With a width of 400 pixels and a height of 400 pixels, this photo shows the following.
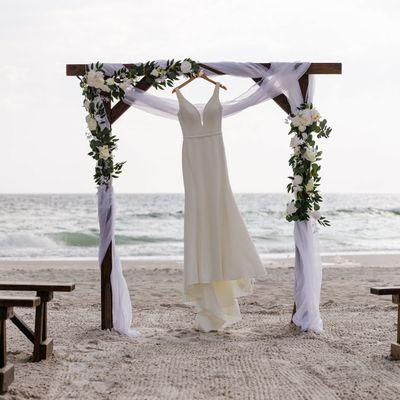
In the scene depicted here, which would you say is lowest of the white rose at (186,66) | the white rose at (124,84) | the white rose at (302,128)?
the white rose at (302,128)

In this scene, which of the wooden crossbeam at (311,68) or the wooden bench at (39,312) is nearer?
the wooden bench at (39,312)

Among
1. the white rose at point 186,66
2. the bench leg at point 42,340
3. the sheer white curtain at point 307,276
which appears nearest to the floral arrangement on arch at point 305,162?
the sheer white curtain at point 307,276

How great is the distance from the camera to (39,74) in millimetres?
21250

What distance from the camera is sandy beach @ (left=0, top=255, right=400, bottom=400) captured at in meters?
4.67

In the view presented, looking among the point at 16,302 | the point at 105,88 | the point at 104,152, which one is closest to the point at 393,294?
the point at 16,302

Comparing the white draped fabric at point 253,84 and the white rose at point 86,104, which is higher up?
the white draped fabric at point 253,84

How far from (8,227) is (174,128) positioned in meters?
7.67

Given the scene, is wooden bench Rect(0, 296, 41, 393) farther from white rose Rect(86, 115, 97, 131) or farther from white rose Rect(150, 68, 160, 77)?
white rose Rect(150, 68, 160, 77)

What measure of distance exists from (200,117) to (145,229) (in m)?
19.8

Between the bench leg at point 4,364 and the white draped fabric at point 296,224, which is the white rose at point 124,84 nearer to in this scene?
the white draped fabric at point 296,224

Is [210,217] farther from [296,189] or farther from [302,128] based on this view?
[302,128]

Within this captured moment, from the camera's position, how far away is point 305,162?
22.3 ft

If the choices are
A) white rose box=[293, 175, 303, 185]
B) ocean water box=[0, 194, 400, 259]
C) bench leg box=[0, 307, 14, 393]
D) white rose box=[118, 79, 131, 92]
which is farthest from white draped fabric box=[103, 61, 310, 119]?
ocean water box=[0, 194, 400, 259]

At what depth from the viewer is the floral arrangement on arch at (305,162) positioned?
673 cm
